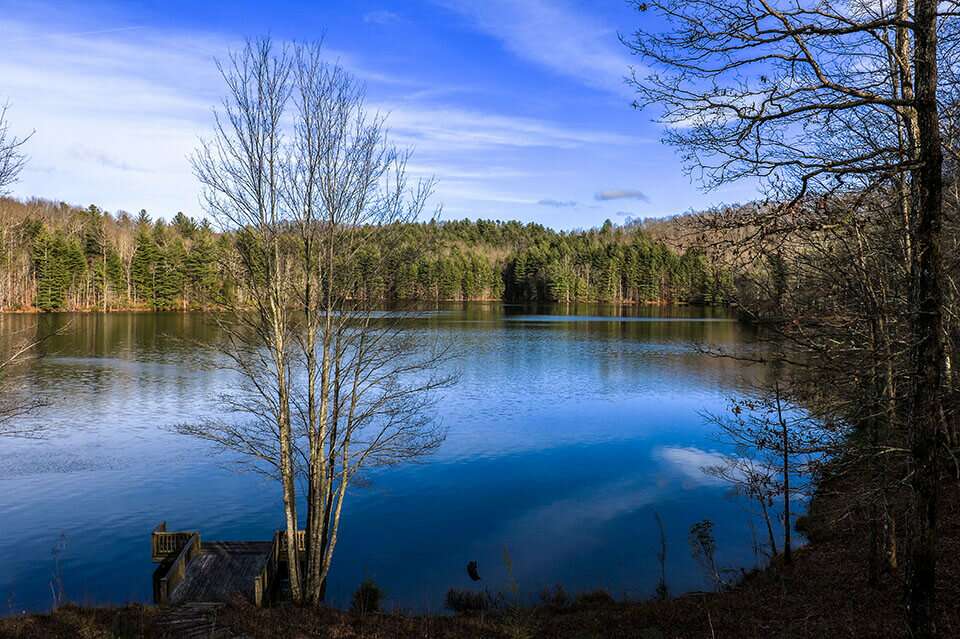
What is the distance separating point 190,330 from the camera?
53594mm

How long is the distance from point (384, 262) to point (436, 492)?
936 cm

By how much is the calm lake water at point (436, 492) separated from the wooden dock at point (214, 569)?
3.07 ft

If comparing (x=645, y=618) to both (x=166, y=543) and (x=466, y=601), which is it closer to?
(x=466, y=601)

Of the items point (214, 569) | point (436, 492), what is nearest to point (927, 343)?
point (214, 569)

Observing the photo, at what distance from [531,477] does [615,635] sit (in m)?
10.9

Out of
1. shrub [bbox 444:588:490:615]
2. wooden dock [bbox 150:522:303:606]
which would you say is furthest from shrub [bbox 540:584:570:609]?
wooden dock [bbox 150:522:303:606]

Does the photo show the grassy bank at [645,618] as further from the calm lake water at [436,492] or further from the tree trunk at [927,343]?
the tree trunk at [927,343]

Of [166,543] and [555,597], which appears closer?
[555,597]

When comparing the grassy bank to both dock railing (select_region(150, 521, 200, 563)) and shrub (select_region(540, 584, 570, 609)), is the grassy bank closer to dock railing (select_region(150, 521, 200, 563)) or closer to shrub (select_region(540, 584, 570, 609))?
shrub (select_region(540, 584, 570, 609))

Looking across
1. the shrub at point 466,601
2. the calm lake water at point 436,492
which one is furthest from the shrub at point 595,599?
the shrub at point 466,601

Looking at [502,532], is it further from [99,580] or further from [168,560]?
[99,580]

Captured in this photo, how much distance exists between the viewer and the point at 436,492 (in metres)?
18.8

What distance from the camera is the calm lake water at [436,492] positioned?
45.1 feet

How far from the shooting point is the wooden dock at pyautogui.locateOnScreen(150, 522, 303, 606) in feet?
38.5
